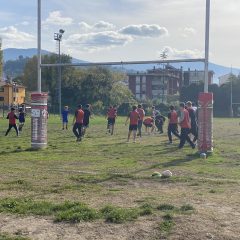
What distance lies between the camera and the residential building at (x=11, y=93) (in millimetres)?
87938

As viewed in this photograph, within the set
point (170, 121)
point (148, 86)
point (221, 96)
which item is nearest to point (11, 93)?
point (221, 96)

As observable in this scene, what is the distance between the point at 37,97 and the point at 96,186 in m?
9.47

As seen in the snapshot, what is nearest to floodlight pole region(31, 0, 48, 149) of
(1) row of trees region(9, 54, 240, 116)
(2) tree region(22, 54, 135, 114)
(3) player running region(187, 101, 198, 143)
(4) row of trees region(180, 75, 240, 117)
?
(3) player running region(187, 101, 198, 143)

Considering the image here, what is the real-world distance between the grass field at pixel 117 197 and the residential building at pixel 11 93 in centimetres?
7235

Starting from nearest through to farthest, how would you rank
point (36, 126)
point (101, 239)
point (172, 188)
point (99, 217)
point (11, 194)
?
point (101, 239) < point (99, 217) < point (11, 194) < point (172, 188) < point (36, 126)

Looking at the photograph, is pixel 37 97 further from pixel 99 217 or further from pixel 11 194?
pixel 99 217

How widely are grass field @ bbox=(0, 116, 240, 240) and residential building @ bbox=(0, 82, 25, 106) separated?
72.4 m

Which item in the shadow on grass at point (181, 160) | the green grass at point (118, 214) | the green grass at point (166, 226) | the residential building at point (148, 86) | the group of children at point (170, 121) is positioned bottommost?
the shadow on grass at point (181, 160)

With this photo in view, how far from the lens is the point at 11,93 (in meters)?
88.1

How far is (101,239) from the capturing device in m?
6.76

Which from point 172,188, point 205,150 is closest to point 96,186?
point 172,188

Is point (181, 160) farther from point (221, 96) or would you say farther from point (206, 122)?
point (221, 96)

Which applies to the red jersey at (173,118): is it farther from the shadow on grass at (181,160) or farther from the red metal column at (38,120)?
the red metal column at (38,120)

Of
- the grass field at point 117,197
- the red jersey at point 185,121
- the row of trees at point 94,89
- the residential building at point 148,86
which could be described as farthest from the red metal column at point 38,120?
the residential building at point 148,86
